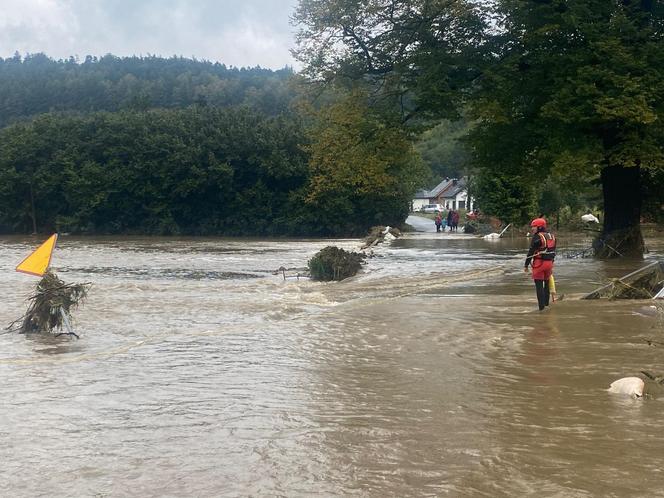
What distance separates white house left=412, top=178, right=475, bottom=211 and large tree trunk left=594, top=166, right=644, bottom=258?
10497cm

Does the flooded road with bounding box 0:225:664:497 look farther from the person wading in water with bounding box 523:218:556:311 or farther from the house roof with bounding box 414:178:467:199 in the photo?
the house roof with bounding box 414:178:467:199

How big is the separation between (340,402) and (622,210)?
19070 millimetres

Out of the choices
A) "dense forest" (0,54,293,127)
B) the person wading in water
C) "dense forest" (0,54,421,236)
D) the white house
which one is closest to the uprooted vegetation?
the person wading in water

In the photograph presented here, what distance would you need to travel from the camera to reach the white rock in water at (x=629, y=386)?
7.78 metres

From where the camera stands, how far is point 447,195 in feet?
481

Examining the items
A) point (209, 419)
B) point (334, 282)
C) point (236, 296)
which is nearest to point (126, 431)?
point (209, 419)

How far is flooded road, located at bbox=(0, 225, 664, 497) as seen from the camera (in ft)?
19.2

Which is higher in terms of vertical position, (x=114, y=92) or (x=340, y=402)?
(x=114, y=92)

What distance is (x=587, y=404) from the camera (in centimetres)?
762

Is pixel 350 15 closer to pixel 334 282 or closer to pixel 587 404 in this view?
pixel 334 282

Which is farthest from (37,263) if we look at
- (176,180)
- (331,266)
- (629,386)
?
(176,180)

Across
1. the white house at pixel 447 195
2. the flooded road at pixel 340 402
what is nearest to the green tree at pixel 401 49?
the flooded road at pixel 340 402

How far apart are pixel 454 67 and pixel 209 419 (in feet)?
60.8

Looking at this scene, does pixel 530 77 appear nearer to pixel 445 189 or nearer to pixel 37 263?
pixel 37 263
